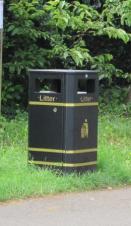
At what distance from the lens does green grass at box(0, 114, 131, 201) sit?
8.81 meters

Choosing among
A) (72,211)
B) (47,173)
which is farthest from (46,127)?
(72,211)

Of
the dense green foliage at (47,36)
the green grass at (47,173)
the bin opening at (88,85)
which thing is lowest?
the green grass at (47,173)

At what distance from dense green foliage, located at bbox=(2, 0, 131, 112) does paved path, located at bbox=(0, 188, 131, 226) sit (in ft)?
17.7

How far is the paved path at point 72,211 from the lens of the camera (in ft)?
24.9

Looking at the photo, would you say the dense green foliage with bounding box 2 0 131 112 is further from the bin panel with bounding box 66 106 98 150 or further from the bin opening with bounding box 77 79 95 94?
the bin panel with bounding box 66 106 98 150

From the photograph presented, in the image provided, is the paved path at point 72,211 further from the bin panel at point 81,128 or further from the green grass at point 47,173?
the bin panel at point 81,128

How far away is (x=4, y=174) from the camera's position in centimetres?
938

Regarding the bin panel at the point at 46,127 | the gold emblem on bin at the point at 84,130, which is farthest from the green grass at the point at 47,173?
the gold emblem on bin at the point at 84,130

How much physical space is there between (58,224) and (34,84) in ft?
9.30

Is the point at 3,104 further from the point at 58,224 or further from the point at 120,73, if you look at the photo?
the point at 58,224

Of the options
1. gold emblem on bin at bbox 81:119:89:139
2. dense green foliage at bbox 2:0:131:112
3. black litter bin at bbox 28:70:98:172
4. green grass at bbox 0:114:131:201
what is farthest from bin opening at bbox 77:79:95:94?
dense green foliage at bbox 2:0:131:112

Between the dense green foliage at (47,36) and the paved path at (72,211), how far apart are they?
212 inches

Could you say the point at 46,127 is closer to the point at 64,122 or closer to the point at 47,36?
the point at 64,122

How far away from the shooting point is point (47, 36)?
15.6 meters
